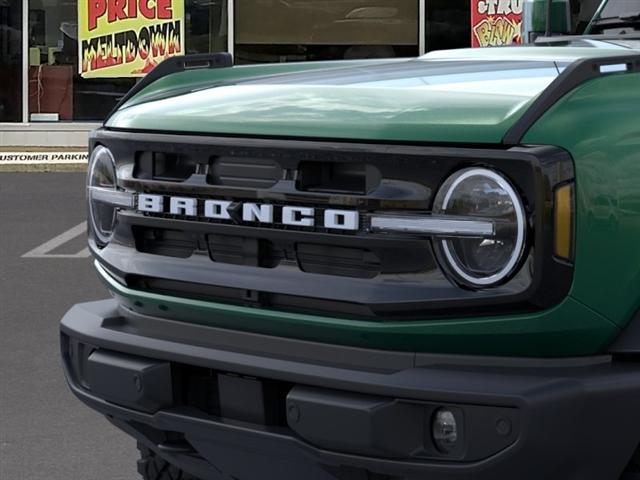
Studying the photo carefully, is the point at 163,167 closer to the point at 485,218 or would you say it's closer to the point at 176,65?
the point at 176,65

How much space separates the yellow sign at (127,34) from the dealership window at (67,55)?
0.42 feet

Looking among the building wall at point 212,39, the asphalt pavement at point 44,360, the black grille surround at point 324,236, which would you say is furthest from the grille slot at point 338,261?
the building wall at point 212,39

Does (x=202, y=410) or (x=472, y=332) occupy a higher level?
(x=472, y=332)

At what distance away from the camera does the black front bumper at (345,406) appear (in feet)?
9.78

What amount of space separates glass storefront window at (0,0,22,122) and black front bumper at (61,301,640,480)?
16.1 m

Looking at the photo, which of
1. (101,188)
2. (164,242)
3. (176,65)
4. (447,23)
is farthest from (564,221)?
(447,23)

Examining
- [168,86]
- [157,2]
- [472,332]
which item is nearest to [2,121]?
[157,2]

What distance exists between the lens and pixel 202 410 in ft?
11.8

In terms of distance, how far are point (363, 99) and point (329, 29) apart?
15944mm

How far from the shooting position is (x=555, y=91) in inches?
123

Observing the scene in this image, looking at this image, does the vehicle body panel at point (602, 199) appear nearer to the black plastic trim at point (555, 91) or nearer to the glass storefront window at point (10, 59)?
the black plastic trim at point (555, 91)

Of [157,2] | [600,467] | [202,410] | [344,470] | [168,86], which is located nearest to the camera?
[600,467]

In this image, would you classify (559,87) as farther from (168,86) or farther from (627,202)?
(168,86)

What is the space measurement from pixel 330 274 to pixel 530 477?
679 millimetres
